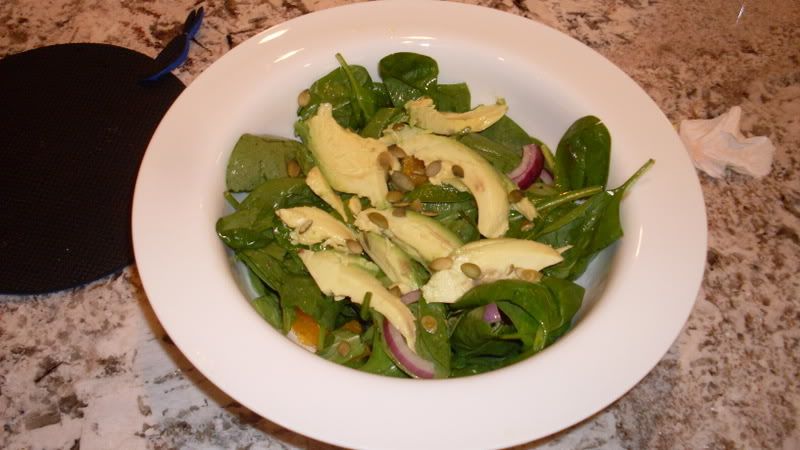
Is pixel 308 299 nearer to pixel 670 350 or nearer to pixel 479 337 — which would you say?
pixel 479 337

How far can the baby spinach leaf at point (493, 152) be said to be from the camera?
1.01 m

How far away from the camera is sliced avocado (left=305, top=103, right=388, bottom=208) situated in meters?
0.94

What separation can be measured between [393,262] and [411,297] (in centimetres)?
5

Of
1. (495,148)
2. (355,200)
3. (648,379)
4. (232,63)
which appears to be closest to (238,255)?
(355,200)

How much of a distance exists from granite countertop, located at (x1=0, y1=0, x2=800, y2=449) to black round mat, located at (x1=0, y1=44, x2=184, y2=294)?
0.05 metres

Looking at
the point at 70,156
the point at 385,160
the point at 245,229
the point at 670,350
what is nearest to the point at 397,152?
the point at 385,160

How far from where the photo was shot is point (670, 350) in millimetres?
1062

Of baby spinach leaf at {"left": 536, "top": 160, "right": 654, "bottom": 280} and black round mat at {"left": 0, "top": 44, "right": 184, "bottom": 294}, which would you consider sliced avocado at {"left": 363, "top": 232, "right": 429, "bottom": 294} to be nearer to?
baby spinach leaf at {"left": 536, "top": 160, "right": 654, "bottom": 280}

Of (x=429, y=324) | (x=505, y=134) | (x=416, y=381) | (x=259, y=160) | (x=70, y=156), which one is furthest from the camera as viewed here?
(x=70, y=156)

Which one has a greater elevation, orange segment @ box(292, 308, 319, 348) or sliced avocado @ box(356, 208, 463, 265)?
sliced avocado @ box(356, 208, 463, 265)

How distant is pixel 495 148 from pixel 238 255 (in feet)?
1.33

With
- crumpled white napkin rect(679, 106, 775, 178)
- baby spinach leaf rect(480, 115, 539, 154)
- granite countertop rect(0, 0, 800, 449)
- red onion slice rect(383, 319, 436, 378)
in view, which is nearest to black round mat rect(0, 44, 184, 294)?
granite countertop rect(0, 0, 800, 449)

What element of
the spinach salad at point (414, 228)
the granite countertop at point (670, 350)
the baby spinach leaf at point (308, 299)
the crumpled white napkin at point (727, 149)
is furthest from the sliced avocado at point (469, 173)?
the crumpled white napkin at point (727, 149)

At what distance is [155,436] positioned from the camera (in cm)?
99
